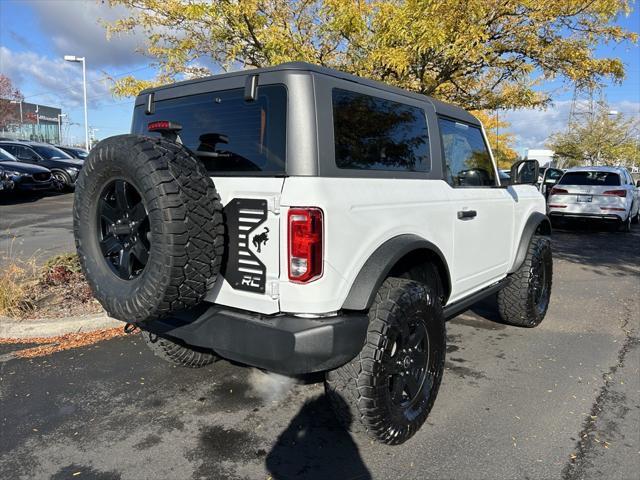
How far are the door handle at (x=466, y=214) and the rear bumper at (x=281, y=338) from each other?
4.16 feet

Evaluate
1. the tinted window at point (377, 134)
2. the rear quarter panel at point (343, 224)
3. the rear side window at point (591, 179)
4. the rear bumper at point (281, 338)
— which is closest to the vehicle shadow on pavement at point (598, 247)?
the rear side window at point (591, 179)

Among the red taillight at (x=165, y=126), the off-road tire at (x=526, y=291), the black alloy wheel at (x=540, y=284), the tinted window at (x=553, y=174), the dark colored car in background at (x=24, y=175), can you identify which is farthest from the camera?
the tinted window at (x=553, y=174)

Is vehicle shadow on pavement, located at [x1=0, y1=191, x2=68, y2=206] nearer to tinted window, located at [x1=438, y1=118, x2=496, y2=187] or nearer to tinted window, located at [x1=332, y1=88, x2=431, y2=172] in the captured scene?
tinted window, located at [x1=438, y1=118, x2=496, y2=187]

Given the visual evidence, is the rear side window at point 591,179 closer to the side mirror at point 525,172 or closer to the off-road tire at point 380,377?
the side mirror at point 525,172

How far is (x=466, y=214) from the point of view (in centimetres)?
341

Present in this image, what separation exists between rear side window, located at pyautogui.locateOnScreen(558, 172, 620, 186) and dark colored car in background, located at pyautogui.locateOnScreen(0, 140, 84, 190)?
50.6ft

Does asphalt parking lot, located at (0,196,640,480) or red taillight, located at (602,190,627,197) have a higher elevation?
red taillight, located at (602,190,627,197)

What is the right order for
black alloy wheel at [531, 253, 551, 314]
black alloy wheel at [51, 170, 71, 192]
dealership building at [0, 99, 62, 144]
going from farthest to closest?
dealership building at [0, 99, 62, 144] < black alloy wheel at [51, 170, 71, 192] < black alloy wheel at [531, 253, 551, 314]

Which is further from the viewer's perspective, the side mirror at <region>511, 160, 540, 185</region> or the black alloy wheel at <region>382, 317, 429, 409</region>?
the side mirror at <region>511, 160, 540, 185</region>

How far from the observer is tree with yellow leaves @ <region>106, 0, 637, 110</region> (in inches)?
227

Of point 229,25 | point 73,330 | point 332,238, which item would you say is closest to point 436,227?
point 332,238

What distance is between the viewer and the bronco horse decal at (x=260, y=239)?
2.30m

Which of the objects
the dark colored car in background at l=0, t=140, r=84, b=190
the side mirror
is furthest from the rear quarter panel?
the dark colored car in background at l=0, t=140, r=84, b=190

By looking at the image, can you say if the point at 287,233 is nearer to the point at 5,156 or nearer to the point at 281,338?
the point at 281,338
